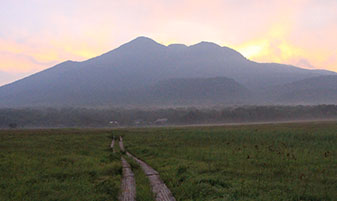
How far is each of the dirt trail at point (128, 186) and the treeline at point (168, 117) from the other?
138965 mm

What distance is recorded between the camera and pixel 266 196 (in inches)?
556

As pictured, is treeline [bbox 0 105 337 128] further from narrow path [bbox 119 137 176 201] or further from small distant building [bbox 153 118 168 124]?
narrow path [bbox 119 137 176 201]

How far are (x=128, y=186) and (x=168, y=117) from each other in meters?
154

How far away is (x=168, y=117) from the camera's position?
6718 inches

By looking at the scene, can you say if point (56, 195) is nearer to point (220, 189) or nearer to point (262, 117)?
point (220, 189)

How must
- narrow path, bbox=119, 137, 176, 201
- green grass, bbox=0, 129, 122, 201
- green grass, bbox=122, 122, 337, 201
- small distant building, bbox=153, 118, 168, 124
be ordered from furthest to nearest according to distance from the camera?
small distant building, bbox=153, 118, 168, 124 → green grass, bbox=0, 129, 122, 201 → green grass, bbox=122, 122, 337, 201 → narrow path, bbox=119, 137, 176, 201

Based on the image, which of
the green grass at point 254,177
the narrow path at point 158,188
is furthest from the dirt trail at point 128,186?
the green grass at point 254,177

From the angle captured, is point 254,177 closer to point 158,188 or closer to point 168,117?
point 158,188

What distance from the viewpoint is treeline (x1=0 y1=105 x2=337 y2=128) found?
16050 centimetres

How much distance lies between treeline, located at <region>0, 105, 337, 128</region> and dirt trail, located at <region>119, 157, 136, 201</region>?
5471 inches

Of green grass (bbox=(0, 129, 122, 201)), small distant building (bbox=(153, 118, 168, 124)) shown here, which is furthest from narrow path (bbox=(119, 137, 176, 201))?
small distant building (bbox=(153, 118, 168, 124))

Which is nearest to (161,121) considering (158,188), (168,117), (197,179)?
(168,117)

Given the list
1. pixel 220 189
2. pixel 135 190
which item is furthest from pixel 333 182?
pixel 135 190

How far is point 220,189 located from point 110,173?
923 centimetres
